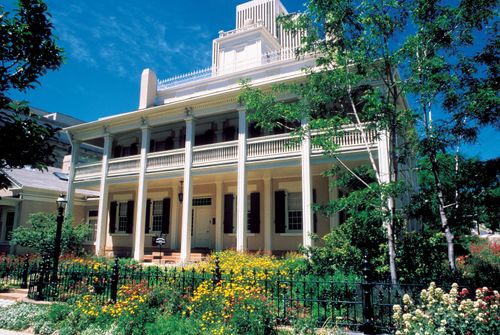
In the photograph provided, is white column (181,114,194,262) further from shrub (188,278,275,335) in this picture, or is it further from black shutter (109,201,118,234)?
shrub (188,278,275,335)

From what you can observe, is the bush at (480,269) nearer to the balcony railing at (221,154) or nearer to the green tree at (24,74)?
the balcony railing at (221,154)

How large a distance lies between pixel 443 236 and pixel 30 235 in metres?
16.6

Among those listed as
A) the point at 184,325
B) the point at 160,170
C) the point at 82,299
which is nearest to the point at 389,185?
the point at 184,325

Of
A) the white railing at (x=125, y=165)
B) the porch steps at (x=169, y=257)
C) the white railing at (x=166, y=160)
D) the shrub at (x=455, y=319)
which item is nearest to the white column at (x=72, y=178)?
the white railing at (x=125, y=165)

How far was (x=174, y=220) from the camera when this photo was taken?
18.9 metres

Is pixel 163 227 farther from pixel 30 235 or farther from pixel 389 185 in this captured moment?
pixel 389 185

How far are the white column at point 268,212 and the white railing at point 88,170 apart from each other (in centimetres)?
964

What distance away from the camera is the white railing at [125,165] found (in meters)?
17.8

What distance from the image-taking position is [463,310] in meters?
4.43

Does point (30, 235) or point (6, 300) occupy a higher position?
point (30, 235)

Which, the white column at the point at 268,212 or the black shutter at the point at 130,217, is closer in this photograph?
the white column at the point at 268,212

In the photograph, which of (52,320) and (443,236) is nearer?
(52,320)

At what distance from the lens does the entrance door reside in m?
18.3

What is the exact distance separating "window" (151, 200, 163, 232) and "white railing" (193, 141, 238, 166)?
542 cm
